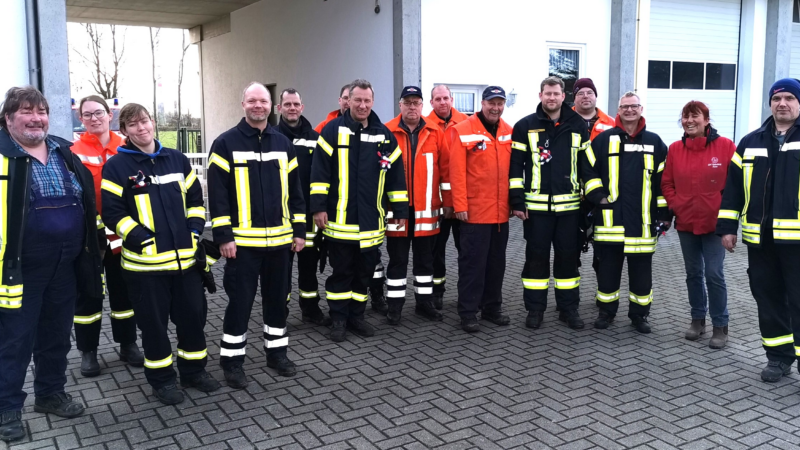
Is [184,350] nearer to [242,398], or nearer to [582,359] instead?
[242,398]

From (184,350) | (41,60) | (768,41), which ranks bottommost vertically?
(184,350)

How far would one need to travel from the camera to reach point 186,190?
15.0 feet

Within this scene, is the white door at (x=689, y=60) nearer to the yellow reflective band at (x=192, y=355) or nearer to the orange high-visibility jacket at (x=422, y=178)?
the orange high-visibility jacket at (x=422, y=178)

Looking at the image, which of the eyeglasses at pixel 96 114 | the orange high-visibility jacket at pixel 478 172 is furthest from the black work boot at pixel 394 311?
the eyeglasses at pixel 96 114

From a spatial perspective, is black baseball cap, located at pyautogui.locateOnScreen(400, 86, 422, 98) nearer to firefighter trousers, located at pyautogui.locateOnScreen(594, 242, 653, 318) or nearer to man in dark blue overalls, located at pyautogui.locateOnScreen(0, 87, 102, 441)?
firefighter trousers, located at pyautogui.locateOnScreen(594, 242, 653, 318)

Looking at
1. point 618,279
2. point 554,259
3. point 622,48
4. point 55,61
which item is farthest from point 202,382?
point 622,48

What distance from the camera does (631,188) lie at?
586 cm

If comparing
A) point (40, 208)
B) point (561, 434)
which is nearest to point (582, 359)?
point (561, 434)

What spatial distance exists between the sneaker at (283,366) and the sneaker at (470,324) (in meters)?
1.72

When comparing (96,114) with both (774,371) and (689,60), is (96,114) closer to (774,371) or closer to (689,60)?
(774,371)

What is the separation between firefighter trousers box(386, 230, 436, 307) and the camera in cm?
623

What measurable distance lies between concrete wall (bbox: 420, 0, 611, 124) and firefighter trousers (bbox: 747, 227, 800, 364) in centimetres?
768

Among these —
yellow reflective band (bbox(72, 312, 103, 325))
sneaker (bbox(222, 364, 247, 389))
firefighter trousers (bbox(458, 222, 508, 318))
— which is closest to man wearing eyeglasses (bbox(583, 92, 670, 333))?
firefighter trousers (bbox(458, 222, 508, 318))

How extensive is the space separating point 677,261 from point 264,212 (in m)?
6.83
